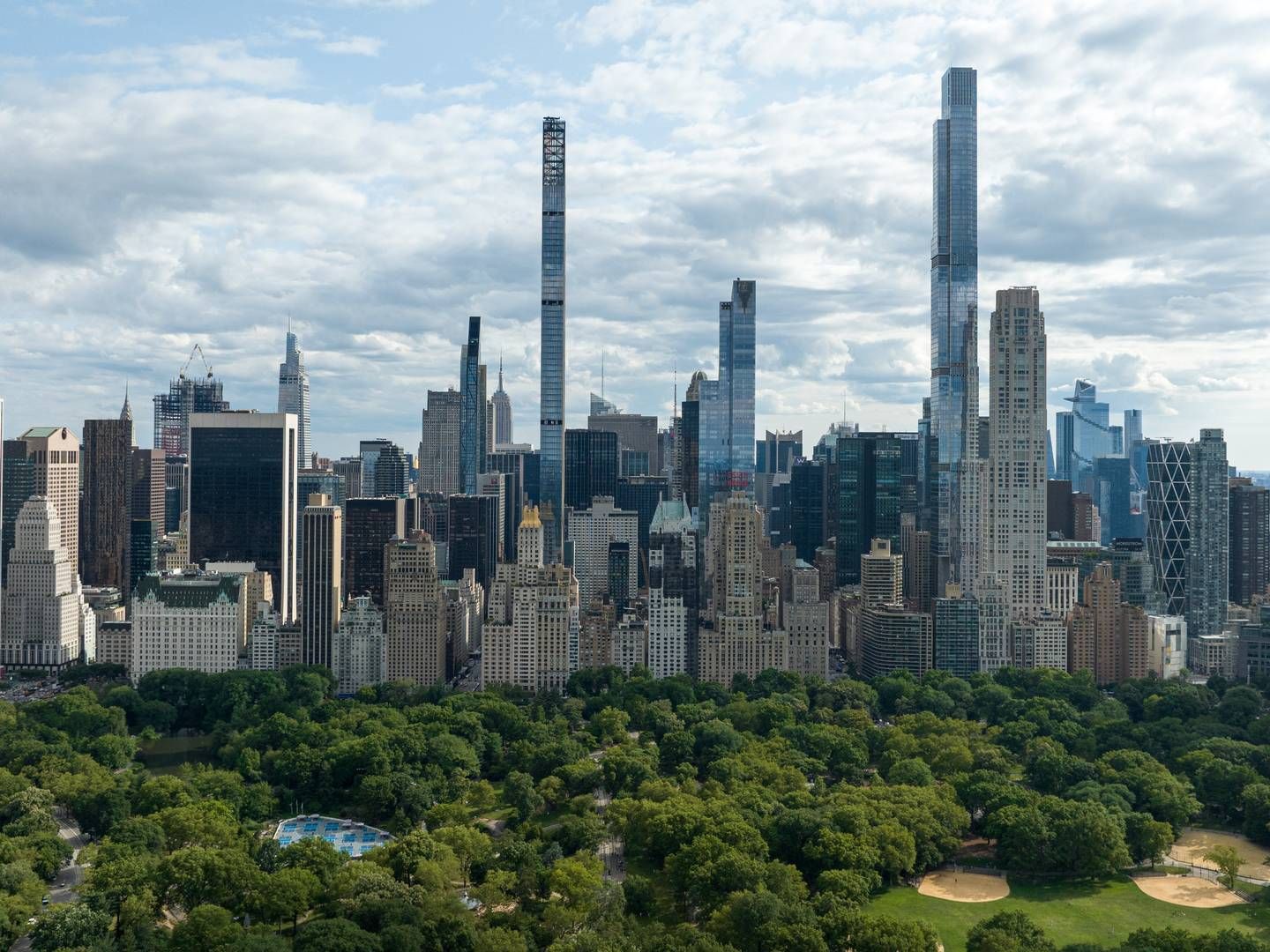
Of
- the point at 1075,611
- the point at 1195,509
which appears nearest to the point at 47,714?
the point at 1075,611

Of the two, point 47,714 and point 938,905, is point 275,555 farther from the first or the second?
point 938,905

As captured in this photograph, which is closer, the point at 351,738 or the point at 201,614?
the point at 351,738

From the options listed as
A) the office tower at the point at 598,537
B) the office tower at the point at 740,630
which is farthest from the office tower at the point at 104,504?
the office tower at the point at 740,630

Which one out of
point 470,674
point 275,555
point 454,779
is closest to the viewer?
point 454,779

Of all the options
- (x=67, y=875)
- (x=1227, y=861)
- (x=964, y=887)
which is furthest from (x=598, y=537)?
(x=1227, y=861)

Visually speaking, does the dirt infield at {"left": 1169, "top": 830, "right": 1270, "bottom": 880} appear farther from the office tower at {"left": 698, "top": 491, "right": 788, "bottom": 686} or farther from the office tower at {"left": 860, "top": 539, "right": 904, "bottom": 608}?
the office tower at {"left": 860, "top": 539, "right": 904, "bottom": 608}
